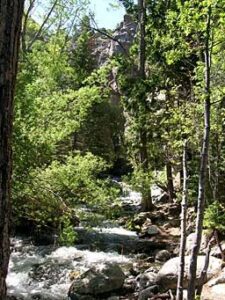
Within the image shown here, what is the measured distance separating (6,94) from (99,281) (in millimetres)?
9033

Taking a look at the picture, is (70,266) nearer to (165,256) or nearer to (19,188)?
(165,256)

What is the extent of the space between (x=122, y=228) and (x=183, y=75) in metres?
6.41

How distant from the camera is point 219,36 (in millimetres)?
6270

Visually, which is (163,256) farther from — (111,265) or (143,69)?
(143,69)

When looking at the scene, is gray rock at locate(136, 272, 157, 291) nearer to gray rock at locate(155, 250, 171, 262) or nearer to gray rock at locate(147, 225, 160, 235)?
gray rock at locate(155, 250, 171, 262)

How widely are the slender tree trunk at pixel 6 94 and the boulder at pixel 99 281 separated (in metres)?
8.50

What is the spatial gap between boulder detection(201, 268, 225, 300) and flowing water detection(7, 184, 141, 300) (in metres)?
3.03

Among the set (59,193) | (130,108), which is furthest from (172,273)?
(130,108)

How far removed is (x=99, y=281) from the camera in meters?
10.2

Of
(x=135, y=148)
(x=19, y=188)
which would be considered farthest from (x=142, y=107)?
(x=19, y=188)

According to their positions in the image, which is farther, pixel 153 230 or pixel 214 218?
pixel 153 230

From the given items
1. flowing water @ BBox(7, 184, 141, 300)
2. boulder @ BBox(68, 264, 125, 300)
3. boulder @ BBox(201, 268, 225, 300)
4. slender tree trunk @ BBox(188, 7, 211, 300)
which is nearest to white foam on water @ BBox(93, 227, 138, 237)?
flowing water @ BBox(7, 184, 141, 300)

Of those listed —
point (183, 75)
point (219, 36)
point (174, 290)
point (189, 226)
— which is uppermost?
point (183, 75)

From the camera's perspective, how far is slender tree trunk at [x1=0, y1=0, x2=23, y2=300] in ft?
5.96
